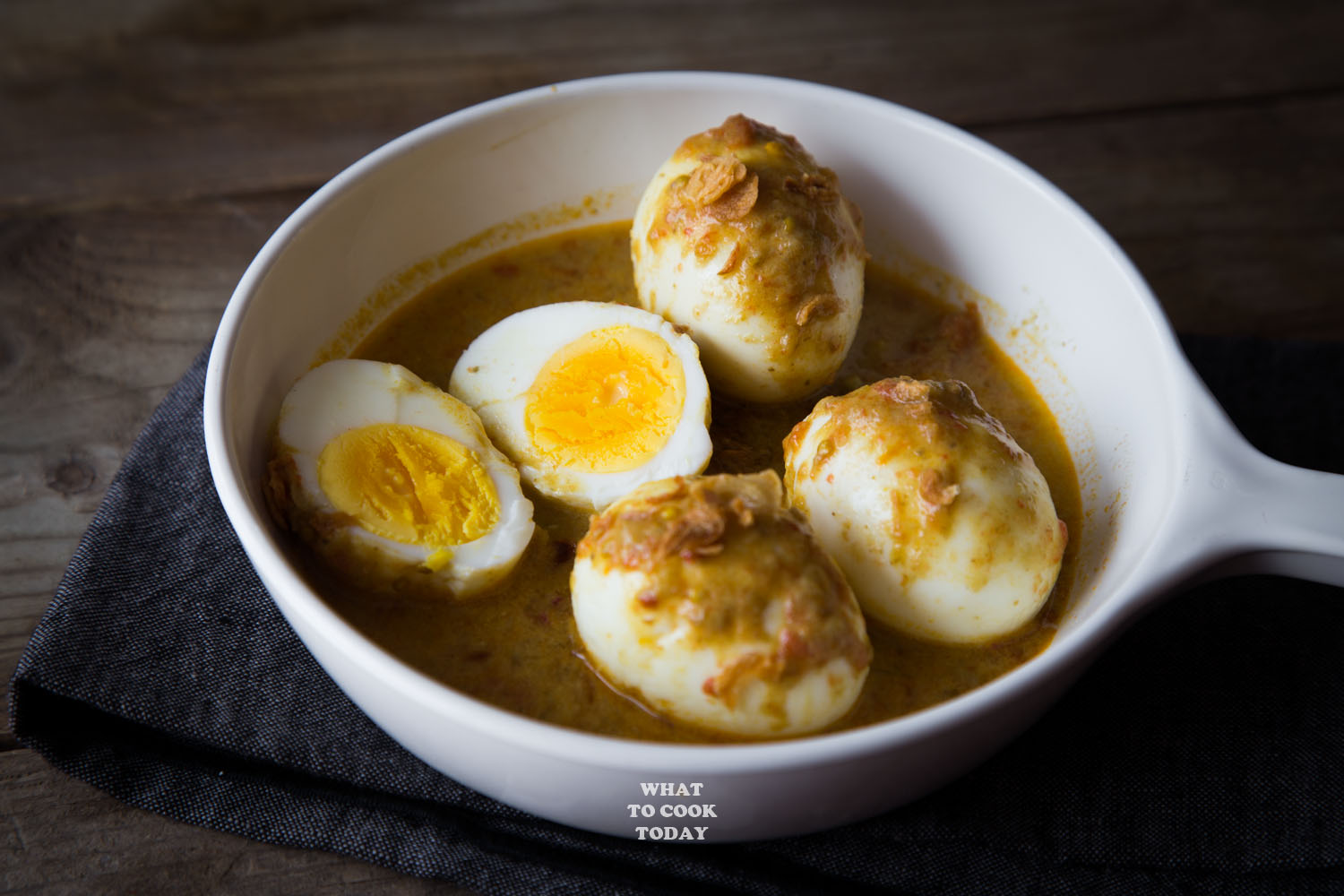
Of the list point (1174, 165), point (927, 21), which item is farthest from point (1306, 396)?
point (927, 21)

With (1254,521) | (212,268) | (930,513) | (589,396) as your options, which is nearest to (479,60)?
(212,268)

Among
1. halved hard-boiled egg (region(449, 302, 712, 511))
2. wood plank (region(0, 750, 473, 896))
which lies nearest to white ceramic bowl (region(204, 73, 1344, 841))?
wood plank (region(0, 750, 473, 896))

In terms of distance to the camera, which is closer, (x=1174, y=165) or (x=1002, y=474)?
(x=1002, y=474)

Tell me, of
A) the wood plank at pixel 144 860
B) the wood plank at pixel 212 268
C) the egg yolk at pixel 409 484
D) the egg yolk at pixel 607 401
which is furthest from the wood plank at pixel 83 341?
the egg yolk at pixel 607 401

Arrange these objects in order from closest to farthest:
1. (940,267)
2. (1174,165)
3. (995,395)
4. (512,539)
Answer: (512,539)
(995,395)
(940,267)
(1174,165)

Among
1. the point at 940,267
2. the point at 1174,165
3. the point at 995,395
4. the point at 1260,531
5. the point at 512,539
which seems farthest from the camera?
the point at 1174,165

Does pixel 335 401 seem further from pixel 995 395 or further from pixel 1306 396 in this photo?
pixel 1306 396

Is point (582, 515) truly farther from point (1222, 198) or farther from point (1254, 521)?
point (1222, 198)
